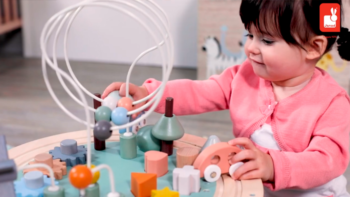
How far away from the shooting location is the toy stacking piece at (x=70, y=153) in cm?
65

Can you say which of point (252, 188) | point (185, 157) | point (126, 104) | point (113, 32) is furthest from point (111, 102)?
point (113, 32)

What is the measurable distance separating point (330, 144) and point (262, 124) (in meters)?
0.13

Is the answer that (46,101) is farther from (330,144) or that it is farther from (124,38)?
(330,144)

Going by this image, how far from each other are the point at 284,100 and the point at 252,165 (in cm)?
18

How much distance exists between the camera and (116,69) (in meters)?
2.29

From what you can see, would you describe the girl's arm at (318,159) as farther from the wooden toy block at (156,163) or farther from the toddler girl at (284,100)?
the wooden toy block at (156,163)

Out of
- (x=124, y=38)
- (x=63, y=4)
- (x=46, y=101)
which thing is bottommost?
(x=46, y=101)

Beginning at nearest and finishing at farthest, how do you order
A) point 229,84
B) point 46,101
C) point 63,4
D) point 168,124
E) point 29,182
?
point 29,182 < point 168,124 < point 229,84 < point 46,101 < point 63,4

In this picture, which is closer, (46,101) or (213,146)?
(213,146)

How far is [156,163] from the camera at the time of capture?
62cm

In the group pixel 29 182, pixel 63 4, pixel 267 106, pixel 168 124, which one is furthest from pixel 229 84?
pixel 63 4

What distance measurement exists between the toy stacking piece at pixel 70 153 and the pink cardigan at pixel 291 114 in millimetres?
193

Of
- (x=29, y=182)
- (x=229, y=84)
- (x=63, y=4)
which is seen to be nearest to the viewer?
(x=29, y=182)

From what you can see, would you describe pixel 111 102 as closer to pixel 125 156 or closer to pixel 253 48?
pixel 125 156
